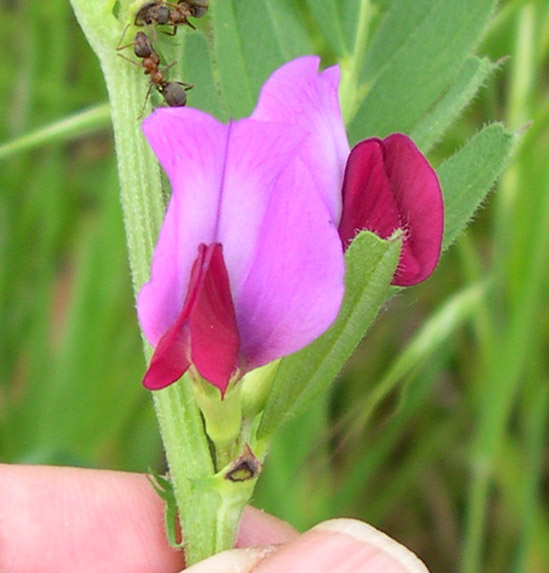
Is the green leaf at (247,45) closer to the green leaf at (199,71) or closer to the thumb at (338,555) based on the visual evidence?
the green leaf at (199,71)

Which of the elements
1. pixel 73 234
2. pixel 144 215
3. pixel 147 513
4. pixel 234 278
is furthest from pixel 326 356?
pixel 73 234

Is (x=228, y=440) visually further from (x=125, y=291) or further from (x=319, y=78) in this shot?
(x=125, y=291)

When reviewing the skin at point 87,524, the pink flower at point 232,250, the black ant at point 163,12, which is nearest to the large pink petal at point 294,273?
the pink flower at point 232,250

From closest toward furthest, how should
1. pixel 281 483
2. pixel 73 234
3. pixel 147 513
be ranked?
pixel 147 513 → pixel 281 483 → pixel 73 234

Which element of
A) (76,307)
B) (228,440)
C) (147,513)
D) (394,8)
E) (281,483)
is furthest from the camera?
(76,307)

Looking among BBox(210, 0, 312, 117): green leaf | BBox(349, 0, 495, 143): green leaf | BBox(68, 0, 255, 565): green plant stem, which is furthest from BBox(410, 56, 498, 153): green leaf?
BBox(68, 0, 255, 565): green plant stem

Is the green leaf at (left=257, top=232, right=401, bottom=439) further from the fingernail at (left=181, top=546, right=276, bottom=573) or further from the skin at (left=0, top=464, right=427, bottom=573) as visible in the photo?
the skin at (left=0, top=464, right=427, bottom=573)
